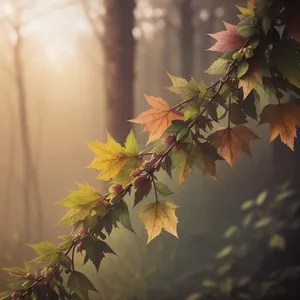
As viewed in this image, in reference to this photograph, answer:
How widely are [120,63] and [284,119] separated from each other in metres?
1.52

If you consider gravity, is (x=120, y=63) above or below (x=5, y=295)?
above

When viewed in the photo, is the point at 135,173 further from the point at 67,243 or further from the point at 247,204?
the point at 247,204

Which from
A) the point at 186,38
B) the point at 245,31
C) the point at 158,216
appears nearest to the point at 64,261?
the point at 158,216

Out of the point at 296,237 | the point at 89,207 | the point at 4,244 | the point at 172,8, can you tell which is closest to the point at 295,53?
the point at 89,207

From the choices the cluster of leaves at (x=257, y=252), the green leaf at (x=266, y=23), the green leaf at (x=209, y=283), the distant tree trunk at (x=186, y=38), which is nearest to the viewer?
the green leaf at (x=266, y=23)

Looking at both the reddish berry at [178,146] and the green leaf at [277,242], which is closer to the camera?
the reddish berry at [178,146]

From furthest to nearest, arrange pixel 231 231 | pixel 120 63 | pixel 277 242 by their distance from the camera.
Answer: pixel 231 231, pixel 277 242, pixel 120 63

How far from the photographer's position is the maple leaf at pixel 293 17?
0.47 m

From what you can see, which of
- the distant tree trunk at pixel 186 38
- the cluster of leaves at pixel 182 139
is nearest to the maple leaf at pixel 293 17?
the cluster of leaves at pixel 182 139

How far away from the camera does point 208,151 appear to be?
50 cm

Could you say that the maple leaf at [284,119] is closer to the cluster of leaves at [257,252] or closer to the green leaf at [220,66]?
the green leaf at [220,66]

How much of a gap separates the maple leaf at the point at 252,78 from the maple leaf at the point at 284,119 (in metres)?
0.08

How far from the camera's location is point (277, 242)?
2127 millimetres

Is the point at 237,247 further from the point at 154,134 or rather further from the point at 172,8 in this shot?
the point at 172,8
